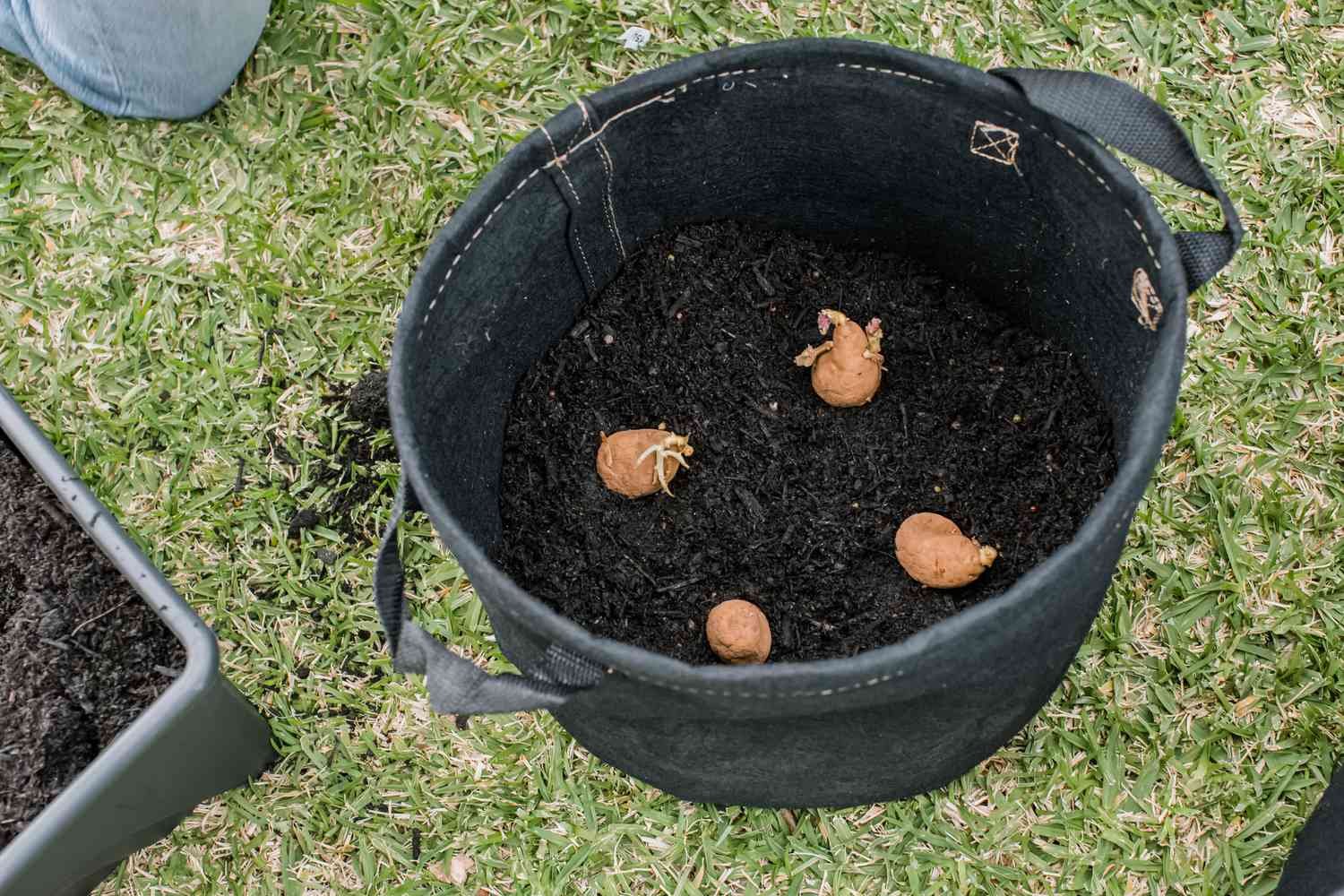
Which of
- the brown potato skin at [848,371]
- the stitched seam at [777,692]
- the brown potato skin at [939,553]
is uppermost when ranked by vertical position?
the stitched seam at [777,692]

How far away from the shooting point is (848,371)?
1.66 m

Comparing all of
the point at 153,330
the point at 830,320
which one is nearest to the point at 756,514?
the point at 830,320

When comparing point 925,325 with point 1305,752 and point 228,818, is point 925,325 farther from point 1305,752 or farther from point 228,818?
point 228,818

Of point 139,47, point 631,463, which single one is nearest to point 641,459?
point 631,463

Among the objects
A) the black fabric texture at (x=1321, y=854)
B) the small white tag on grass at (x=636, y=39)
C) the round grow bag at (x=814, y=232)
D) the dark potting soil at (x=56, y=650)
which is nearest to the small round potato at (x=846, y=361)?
the round grow bag at (x=814, y=232)

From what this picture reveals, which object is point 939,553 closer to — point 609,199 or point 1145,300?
point 1145,300

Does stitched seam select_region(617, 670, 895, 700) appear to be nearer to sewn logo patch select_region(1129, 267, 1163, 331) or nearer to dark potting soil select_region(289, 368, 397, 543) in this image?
sewn logo patch select_region(1129, 267, 1163, 331)

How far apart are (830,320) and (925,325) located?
0.15 meters

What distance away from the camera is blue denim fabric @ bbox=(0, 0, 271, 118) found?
1930 mm

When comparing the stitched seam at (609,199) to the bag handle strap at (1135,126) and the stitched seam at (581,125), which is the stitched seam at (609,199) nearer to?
the stitched seam at (581,125)

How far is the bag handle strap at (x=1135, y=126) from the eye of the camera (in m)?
1.22

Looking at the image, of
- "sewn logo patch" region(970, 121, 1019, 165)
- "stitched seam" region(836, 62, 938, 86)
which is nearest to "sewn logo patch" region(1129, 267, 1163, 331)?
"sewn logo patch" region(970, 121, 1019, 165)

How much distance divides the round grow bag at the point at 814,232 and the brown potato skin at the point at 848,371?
0.20 m

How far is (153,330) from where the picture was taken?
199cm
